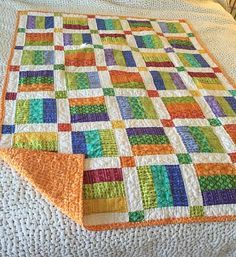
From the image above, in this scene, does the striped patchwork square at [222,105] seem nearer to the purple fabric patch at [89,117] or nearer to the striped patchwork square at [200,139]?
the striped patchwork square at [200,139]

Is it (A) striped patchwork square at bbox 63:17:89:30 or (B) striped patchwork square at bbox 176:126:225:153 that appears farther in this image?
(A) striped patchwork square at bbox 63:17:89:30

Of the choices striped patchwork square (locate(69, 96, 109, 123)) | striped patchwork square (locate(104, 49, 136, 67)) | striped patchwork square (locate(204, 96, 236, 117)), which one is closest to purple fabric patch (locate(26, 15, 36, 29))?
striped patchwork square (locate(104, 49, 136, 67))

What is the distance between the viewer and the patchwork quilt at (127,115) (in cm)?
95

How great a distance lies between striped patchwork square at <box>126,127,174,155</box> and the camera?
1.06 m

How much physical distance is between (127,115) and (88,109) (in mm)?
133

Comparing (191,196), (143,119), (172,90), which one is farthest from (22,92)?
(191,196)

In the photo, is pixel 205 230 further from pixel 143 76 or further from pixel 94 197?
pixel 143 76

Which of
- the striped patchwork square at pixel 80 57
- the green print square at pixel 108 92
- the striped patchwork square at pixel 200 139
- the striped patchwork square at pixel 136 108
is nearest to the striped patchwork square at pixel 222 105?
the striped patchwork square at pixel 200 139

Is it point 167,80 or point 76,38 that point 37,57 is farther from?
point 167,80

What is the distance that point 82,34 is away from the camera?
1.61m

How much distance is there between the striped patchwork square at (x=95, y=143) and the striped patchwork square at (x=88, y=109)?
0.21 feet

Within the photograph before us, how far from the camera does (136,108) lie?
1222 millimetres

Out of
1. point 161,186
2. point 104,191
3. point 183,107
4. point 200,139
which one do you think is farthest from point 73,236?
point 183,107

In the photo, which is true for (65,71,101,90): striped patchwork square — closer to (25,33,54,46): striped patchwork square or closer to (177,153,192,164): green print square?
(25,33,54,46): striped patchwork square
